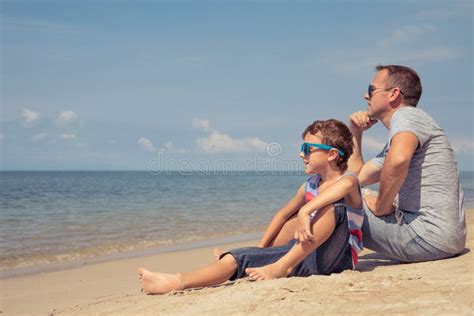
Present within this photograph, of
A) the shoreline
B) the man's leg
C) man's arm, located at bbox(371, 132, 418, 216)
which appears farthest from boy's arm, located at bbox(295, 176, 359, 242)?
the shoreline

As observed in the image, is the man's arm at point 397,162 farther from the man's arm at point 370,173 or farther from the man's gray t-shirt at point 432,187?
the man's arm at point 370,173

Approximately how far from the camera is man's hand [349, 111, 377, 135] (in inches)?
159

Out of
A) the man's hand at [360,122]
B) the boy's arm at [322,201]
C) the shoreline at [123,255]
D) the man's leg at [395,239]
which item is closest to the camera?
the boy's arm at [322,201]

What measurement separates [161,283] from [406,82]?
2.24m

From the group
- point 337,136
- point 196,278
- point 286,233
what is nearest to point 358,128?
point 337,136

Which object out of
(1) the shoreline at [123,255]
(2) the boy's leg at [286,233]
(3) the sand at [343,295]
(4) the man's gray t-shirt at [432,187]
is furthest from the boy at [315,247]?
(1) the shoreline at [123,255]

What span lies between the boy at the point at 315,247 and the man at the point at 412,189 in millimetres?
250

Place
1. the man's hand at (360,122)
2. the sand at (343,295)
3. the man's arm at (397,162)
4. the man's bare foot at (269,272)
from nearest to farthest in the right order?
1. the sand at (343,295)
2. the man's arm at (397,162)
3. the man's bare foot at (269,272)
4. the man's hand at (360,122)

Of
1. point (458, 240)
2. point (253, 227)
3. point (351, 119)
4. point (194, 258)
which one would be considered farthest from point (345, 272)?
point (253, 227)

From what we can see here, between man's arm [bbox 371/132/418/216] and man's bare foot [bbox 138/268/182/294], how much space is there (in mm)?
1516

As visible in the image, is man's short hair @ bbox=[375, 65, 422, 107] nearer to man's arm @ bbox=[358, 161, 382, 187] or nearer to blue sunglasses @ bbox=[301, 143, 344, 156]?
man's arm @ bbox=[358, 161, 382, 187]

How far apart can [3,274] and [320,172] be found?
4739 mm

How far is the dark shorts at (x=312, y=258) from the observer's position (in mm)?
3494

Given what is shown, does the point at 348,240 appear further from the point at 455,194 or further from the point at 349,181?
the point at 455,194
